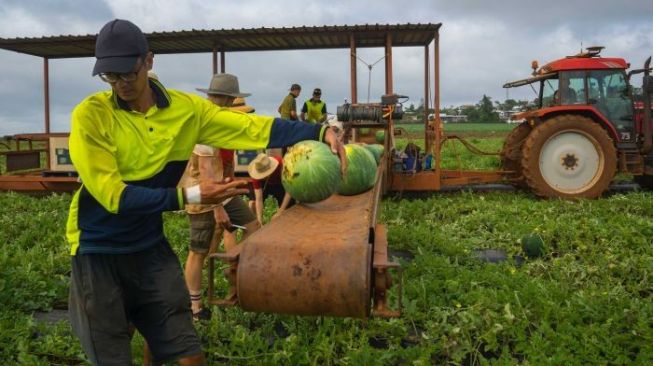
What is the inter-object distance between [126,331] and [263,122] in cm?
132

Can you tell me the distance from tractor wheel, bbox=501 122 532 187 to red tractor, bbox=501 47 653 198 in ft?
0.76

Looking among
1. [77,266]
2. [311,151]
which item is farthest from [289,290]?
[311,151]

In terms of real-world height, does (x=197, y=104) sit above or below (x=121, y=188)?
above

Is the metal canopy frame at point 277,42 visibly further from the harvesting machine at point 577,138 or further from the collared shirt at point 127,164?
the collared shirt at point 127,164

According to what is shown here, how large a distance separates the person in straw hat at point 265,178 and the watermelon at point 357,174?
1.74ft

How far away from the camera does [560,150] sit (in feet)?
31.4

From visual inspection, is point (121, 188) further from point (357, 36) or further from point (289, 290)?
point (357, 36)

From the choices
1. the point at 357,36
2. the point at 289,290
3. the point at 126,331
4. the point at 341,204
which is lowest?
the point at 126,331

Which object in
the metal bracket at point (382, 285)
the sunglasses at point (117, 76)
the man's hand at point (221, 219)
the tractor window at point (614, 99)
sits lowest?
the metal bracket at point (382, 285)

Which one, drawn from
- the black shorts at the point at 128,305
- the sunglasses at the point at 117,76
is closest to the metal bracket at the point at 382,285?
the black shorts at the point at 128,305

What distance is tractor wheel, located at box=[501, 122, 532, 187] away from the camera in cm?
1013

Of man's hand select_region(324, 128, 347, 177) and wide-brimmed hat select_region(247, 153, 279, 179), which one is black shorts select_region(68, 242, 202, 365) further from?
wide-brimmed hat select_region(247, 153, 279, 179)

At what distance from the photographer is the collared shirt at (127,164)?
236cm

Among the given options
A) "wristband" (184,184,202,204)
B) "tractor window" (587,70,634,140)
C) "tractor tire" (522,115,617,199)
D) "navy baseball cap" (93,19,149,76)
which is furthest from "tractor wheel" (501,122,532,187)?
"navy baseball cap" (93,19,149,76)
